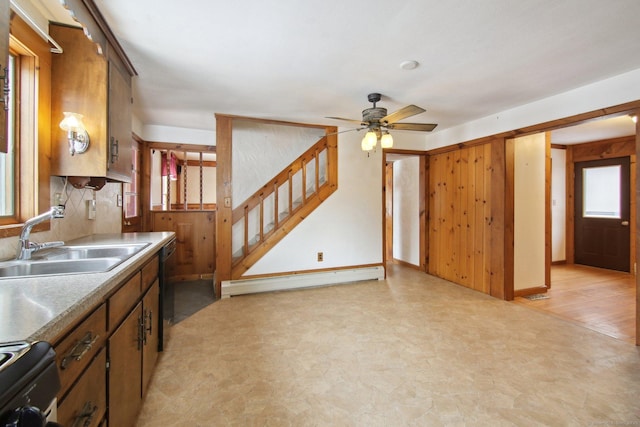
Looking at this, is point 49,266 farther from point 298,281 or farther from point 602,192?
point 602,192

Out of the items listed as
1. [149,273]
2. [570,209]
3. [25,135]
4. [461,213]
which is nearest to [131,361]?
[149,273]

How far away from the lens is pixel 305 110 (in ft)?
11.5

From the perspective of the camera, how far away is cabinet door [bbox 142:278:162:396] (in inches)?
67.2

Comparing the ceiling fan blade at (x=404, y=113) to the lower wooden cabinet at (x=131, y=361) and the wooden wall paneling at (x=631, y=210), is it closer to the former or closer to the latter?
Result: the lower wooden cabinet at (x=131, y=361)

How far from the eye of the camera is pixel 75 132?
1.88m

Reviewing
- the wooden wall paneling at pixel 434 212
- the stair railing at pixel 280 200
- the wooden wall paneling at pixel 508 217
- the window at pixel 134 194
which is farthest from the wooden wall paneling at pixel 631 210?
the window at pixel 134 194

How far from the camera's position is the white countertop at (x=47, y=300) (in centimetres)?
72

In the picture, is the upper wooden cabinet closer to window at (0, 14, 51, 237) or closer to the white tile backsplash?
Answer: window at (0, 14, 51, 237)

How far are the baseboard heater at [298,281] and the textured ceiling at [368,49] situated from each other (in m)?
2.23

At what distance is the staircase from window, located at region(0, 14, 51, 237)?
7.15 feet

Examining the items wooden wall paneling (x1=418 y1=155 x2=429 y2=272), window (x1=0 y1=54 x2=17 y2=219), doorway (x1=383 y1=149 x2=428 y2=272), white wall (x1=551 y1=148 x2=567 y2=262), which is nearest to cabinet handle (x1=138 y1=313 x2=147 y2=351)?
window (x1=0 y1=54 x2=17 y2=219)

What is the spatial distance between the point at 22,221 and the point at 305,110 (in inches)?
107

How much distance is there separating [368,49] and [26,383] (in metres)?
2.39

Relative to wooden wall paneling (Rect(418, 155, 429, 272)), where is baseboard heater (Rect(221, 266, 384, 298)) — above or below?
below
